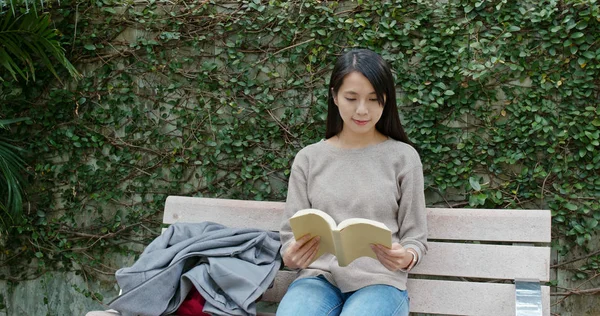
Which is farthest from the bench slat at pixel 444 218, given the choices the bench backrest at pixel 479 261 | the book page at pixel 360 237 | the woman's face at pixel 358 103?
the book page at pixel 360 237

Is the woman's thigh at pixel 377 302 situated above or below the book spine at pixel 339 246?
below

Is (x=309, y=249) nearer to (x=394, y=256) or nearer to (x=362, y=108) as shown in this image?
(x=394, y=256)

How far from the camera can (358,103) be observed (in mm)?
2482

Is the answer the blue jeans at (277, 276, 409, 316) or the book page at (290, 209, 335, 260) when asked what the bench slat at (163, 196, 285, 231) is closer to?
the blue jeans at (277, 276, 409, 316)

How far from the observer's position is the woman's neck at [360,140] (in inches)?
105

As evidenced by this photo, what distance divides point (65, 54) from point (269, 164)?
1.42 metres

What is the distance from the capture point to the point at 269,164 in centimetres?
341

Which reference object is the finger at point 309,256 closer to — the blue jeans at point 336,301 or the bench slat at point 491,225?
the blue jeans at point 336,301

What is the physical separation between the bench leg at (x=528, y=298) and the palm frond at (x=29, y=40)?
2496mm

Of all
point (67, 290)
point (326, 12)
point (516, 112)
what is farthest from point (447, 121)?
point (67, 290)

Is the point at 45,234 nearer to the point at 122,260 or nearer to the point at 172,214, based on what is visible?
the point at 122,260

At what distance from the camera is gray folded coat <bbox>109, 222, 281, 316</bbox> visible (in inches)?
93.4

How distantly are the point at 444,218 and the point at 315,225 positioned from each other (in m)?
0.84

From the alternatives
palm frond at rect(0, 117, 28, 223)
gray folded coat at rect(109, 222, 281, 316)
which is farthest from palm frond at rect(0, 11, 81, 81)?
gray folded coat at rect(109, 222, 281, 316)
